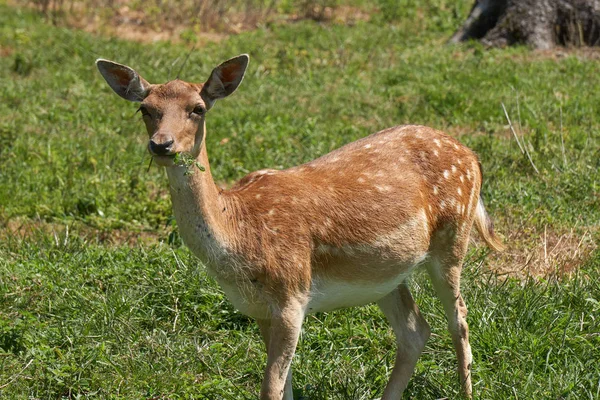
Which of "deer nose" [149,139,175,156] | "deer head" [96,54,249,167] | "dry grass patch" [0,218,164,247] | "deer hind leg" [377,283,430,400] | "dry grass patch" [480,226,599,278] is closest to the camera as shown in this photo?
"deer nose" [149,139,175,156]

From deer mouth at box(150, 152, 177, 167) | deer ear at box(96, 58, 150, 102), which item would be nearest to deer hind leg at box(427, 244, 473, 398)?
deer mouth at box(150, 152, 177, 167)

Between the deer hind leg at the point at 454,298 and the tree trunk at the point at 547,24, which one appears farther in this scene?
the tree trunk at the point at 547,24

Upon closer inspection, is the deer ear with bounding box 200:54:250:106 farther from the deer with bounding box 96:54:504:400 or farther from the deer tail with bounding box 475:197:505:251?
the deer tail with bounding box 475:197:505:251

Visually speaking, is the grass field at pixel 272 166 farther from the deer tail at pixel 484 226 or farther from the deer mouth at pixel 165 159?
the deer mouth at pixel 165 159

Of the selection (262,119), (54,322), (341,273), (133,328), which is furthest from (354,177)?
(262,119)

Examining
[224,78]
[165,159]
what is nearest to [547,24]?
[224,78]

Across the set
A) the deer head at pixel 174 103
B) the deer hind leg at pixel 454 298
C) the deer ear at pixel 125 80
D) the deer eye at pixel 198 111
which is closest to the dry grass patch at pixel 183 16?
the deer ear at pixel 125 80

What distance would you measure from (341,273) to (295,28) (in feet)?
32.6

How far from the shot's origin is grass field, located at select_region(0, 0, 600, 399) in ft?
17.2

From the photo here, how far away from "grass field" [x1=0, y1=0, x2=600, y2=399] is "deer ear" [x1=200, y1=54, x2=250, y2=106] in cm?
158

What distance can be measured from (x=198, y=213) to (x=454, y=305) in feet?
5.43

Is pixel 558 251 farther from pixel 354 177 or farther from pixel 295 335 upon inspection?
pixel 295 335

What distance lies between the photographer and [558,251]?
6.63m

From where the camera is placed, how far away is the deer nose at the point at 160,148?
423cm
